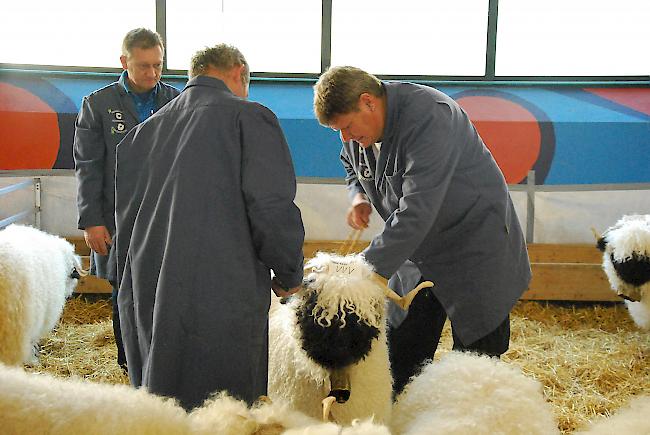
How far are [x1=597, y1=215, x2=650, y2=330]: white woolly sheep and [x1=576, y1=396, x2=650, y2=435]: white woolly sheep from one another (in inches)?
109

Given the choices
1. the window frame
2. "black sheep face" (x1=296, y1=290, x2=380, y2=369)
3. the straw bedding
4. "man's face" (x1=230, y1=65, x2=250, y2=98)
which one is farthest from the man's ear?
the window frame

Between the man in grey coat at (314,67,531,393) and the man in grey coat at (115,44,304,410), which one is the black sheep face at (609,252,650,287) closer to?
the man in grey coat at (314,67,531,393)

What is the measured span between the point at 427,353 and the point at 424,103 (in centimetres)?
108

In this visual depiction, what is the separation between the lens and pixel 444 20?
6.68 metres

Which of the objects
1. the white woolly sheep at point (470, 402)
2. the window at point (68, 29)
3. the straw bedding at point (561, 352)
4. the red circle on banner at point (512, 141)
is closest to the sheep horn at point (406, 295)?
the white woolly sheep at point (470, 402)

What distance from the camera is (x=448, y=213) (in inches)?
106

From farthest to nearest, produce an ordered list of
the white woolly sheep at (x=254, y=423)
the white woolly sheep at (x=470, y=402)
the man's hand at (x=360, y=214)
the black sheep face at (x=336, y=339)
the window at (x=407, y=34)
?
the window at (x=407, y=34) → the man's hand at (x=360, y=214) → the black sheep face at (x=336, y=339) → the white woolly sheep at (x=470, y=402) → the white woolly sheep at (x=254, y=423)

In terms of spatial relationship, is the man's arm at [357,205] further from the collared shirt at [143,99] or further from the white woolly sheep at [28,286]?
the white woolly sheep at [28,286]

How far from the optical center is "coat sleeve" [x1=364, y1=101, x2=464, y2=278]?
2.49 metres

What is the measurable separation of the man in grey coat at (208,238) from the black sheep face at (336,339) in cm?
30

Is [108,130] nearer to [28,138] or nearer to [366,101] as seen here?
[366,101]

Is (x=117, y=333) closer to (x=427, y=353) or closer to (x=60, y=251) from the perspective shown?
(x=60, y=251)

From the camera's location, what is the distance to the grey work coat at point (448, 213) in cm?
251

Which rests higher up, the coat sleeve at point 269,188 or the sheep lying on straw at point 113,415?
the coat sleeve at point 269,188
